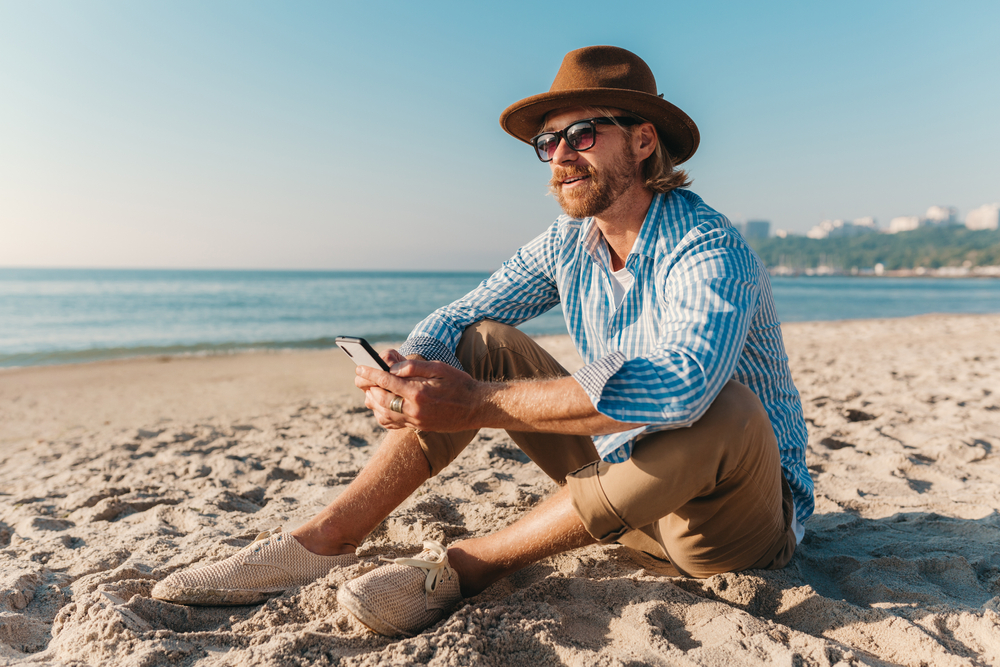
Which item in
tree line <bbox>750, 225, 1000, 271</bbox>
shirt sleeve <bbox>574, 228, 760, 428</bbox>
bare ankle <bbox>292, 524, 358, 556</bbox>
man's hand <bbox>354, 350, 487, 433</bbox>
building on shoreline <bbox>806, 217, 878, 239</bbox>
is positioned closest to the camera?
shirt sleeve <bbox>574, 228, 760, 428</bbox>

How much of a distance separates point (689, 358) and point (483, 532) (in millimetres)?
1301

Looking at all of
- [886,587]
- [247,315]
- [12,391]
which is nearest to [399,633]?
[886,587]

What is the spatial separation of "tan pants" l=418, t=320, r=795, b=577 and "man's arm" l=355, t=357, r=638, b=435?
14 cm

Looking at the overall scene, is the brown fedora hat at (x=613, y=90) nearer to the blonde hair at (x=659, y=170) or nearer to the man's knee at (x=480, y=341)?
the blonde hair at (x=659, y=170)

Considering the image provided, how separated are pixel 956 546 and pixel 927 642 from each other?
32.9 inches

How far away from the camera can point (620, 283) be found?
2.05 meters

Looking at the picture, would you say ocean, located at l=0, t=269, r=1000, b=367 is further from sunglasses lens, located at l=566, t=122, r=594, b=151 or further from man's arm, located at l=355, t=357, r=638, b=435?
man's arm, located at l=355, t=357, r=638, b=435

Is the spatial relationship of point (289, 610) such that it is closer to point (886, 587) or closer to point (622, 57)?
point (886, 587)

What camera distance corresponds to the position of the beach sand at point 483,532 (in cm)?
147

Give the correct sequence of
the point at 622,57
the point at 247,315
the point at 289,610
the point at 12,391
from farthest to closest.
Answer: the point at 247,315 < the point at 12,391 < the point at 622,57 < the point at 289,610

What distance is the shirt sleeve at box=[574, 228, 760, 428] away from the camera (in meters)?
1.35

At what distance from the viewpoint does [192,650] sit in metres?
1.47

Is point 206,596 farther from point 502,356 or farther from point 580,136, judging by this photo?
point 580,136

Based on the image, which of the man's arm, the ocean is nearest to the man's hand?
the man's arm
